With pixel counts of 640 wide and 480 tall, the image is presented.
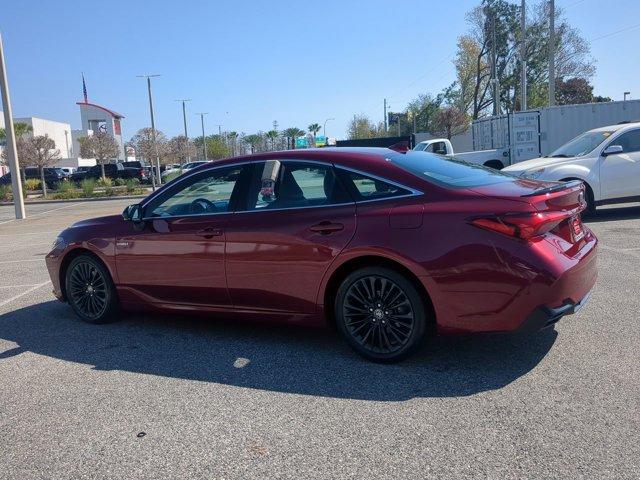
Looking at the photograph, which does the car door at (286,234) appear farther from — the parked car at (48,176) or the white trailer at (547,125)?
the parked car at (48,176)

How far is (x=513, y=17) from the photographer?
57.5 m

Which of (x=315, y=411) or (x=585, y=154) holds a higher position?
(x=585, y=154)

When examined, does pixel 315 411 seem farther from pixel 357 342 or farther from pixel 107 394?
pixel 107 394

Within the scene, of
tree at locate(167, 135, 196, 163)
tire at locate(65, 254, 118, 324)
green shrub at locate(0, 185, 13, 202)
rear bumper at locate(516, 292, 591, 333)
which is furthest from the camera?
tree at locate(167, 135, 196, 163)

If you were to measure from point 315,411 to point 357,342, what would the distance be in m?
0.87

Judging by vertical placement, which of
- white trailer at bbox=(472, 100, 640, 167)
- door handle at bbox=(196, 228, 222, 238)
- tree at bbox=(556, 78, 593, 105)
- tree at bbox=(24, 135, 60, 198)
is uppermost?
tree at bbox=(556, 78, 593, 105)

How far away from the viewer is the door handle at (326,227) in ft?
14.4

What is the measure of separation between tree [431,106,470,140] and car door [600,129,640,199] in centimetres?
4439

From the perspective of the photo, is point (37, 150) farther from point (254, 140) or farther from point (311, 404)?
point (254, 140)

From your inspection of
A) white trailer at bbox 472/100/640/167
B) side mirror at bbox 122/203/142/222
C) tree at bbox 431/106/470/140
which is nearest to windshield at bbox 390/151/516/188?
side mirror at bbox 122/203/142/222

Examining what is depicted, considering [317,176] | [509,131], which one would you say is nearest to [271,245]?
[317,176]

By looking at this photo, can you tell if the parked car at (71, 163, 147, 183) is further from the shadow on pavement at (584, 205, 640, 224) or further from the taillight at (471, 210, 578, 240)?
the taillight at (471, 210, 578, 240)

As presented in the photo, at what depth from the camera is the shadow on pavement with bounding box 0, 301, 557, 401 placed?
405 centimetres

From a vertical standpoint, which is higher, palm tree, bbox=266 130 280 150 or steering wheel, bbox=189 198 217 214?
palm tree, bbox=266 130 280 150
